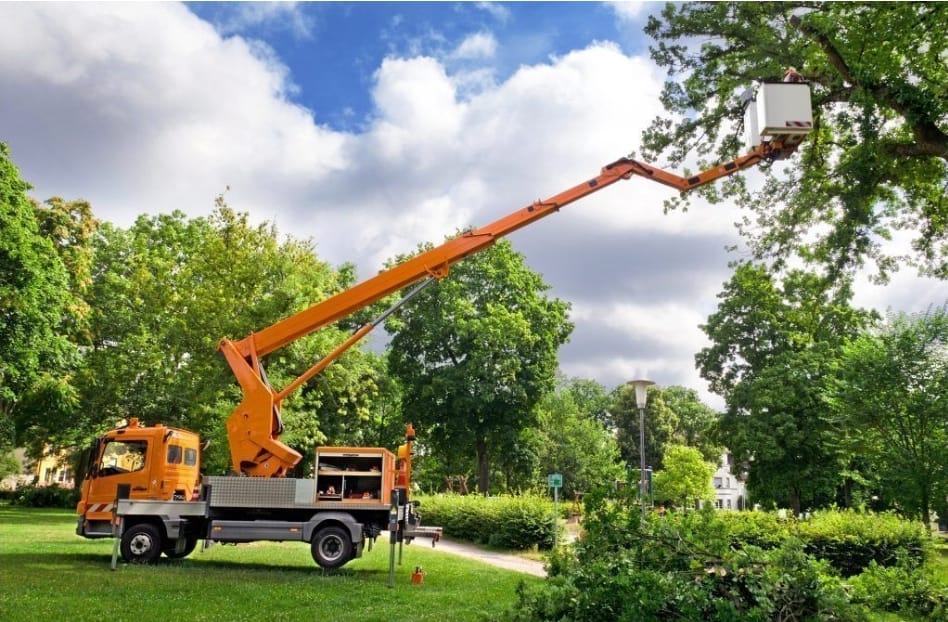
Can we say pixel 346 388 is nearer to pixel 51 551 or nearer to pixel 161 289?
pixel 161 289

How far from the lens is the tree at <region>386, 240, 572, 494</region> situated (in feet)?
127

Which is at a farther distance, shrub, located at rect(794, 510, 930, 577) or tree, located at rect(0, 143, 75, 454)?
tree, located at rect(0, 143, 75, 454)

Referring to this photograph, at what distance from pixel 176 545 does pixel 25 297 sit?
15199mm

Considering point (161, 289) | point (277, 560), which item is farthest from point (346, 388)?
point (277, 560)

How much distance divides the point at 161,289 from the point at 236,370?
21612 mm

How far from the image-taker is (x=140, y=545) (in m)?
15.1

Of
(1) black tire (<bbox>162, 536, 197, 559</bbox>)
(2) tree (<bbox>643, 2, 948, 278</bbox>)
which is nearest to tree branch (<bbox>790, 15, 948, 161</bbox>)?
(2) tree (<bbox>643, 2, 948, 278</bbox>)

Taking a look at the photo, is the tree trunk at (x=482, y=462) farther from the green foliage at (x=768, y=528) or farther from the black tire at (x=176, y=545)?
the black tire at (x=176, y=545)

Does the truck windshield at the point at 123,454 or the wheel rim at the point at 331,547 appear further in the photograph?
the truck windshield at the point at 123,454

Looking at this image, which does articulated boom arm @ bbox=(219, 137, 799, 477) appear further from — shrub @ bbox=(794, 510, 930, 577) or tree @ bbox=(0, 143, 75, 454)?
tree @ bbox=(0, 143, 75, 454)

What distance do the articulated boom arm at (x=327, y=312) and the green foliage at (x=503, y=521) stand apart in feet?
32.3

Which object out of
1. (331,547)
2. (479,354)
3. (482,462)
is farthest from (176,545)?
(482,462)

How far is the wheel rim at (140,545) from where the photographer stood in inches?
595

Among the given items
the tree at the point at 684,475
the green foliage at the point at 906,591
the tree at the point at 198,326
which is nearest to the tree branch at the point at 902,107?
the green foliage at the point at 906,591
